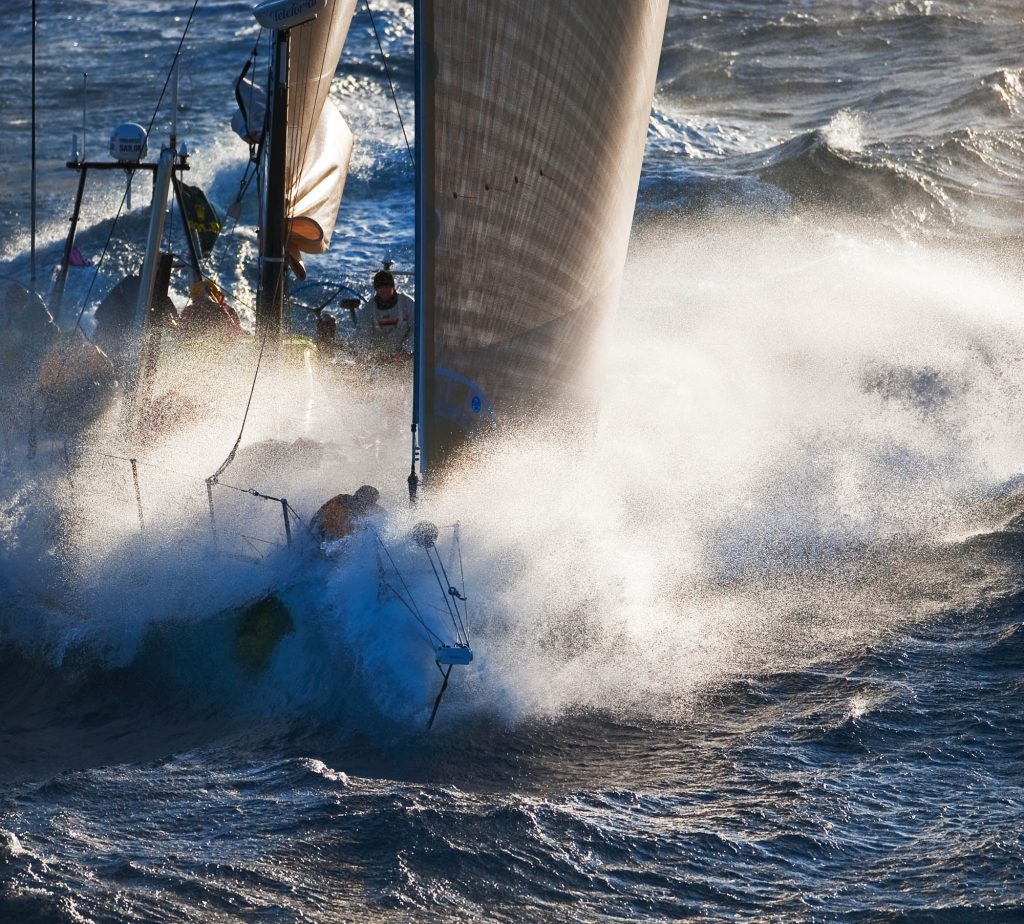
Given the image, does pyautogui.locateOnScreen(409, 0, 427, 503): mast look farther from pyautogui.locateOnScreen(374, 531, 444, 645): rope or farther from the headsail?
pyautogui.locateOnScreen(374, 531, 444, 645): rope

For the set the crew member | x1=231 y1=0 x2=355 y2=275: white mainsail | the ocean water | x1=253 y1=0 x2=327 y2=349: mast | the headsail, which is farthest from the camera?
x1=231 y1=0 x2=355 y2=275: white mainsail

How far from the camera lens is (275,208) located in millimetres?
12367

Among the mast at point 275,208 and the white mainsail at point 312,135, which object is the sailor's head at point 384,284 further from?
the white mainsail at point 312,135

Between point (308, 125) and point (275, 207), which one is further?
point (308, 125)

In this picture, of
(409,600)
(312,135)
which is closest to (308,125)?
(312,135)

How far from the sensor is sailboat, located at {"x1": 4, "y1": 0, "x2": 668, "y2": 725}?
26.6 ft

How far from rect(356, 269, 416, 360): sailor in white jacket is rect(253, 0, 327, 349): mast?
722 mm

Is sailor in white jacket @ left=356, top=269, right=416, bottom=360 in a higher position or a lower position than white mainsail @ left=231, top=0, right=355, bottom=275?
lower

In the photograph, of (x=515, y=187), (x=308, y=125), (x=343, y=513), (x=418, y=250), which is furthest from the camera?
(x=308, y=125)

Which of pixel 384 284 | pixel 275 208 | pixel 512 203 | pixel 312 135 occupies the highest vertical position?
pixel 512 203

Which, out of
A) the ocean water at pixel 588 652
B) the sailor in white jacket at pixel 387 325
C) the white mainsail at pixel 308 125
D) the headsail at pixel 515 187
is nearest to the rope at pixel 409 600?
the ocean water at pixel 588 652

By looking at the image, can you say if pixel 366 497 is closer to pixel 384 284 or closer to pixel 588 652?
pixel 588 652

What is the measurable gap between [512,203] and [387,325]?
3.30m

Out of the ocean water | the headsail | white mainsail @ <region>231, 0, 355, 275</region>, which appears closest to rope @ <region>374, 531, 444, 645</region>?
the ocean water
